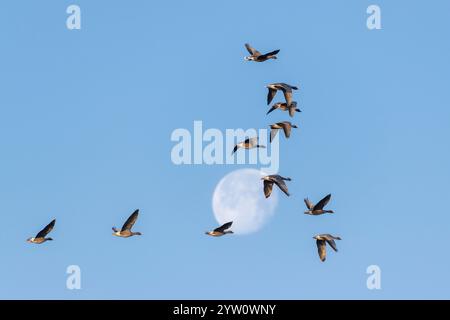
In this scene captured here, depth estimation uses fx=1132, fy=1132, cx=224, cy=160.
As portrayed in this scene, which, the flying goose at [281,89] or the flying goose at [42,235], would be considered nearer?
the flying goose at [281,89]

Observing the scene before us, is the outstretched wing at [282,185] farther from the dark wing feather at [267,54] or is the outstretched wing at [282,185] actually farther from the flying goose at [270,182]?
the dark wing feather at [267,54]

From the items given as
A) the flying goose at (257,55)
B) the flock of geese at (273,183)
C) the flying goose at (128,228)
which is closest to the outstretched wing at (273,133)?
the flock of geese at (273,183)

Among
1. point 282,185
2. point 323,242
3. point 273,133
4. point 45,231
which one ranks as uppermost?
point 273,133

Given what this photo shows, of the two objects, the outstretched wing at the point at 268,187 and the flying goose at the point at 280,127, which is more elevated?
the flying goose at the point at 280,127

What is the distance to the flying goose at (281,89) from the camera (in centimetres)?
7212

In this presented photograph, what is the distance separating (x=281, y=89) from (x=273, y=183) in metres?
6.05

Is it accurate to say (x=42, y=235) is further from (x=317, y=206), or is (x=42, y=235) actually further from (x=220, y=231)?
(x=317, y=206)

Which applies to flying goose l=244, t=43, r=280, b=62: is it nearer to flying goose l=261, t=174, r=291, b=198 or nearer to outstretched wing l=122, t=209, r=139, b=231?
flying goose l=261, t=174, r=291, b=198

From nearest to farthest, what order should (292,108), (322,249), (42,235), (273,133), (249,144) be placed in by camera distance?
(292,108) < (322,249) < (273,133) < (42,235) < (249,144)

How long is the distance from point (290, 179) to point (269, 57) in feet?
26.1

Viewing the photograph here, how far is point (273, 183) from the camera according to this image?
239 ft

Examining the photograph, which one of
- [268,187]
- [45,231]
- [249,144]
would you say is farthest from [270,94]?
[45,231]
